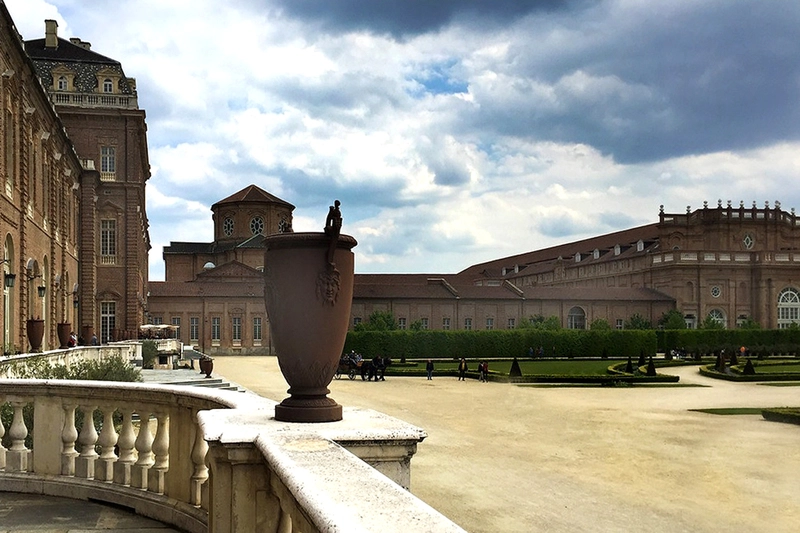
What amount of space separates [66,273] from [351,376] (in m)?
13.7

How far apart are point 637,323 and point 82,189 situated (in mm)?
45253

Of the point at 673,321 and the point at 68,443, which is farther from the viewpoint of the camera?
the point at 673,321

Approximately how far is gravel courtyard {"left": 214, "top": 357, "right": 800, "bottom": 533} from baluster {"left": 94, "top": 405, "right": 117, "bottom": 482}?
453 cm

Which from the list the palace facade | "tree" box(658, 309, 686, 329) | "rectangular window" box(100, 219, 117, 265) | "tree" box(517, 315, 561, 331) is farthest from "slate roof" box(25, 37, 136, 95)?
"tree" box(658, 309, 686, 329)

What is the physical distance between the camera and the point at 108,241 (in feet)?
145

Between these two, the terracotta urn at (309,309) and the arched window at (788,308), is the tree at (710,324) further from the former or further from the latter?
the terracotta urn at (309,309)

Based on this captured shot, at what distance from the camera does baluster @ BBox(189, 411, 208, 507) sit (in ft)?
16.6

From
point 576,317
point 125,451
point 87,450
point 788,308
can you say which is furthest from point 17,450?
point 788,308

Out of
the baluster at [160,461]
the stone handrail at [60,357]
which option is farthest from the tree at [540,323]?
the baluster at [160,461]

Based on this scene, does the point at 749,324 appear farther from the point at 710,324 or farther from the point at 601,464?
the point at 601,464

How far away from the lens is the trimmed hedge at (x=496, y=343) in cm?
5300

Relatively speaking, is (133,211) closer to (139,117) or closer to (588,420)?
(139,117)

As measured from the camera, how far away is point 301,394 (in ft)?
14.2

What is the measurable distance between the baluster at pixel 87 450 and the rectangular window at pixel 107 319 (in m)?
40.2
